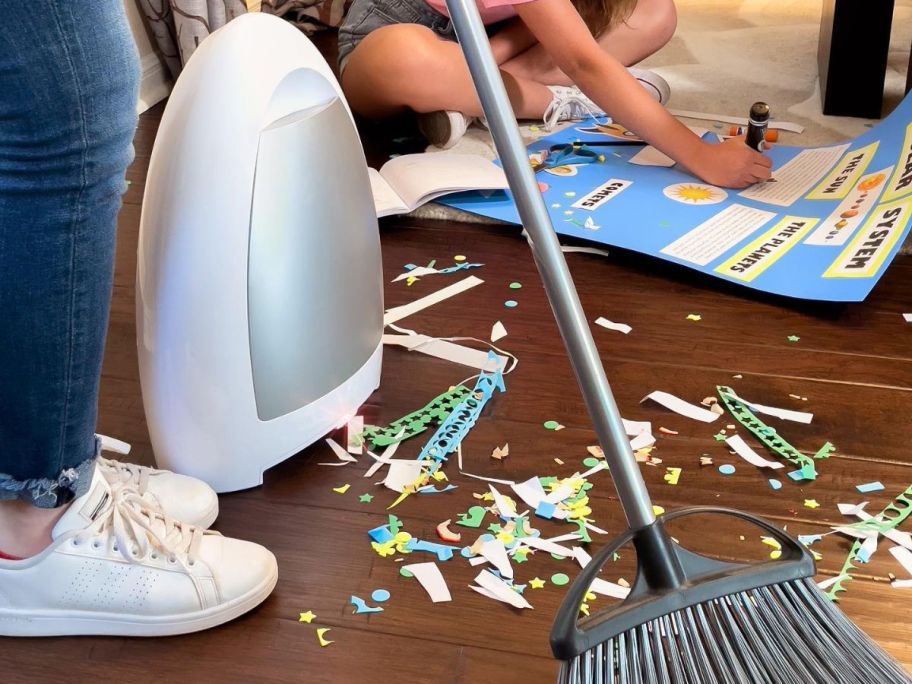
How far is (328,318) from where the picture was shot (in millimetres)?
821

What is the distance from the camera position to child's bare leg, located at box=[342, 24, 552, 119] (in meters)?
1.45

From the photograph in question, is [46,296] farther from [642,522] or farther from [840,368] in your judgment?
[840,368]

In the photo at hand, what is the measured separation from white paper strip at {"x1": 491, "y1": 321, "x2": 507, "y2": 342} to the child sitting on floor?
40 cm

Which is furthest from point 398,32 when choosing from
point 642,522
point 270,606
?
point 642,522

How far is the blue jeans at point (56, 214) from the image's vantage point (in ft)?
1.70

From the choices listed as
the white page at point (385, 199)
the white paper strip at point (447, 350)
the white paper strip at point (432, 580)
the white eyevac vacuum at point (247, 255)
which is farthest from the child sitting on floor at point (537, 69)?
the white paper strip at point (432, 580)

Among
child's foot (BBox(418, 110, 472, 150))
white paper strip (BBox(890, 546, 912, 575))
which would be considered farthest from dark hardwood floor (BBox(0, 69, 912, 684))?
child's foot (BBox(418, 110, 472, 150))

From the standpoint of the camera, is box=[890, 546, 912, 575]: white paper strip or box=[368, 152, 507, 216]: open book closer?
box=[890, 546, 912, 575]: white paper strip

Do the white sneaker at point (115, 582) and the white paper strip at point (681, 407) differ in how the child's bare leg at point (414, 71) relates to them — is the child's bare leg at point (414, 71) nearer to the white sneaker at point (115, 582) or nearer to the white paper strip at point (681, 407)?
the white paper strip at point (681, 407)

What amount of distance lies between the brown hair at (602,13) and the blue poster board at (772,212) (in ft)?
1.03

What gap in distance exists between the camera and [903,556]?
0.74 m

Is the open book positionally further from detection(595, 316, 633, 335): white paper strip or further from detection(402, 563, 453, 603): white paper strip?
detection(402, 563, 453, 603): white paper strip

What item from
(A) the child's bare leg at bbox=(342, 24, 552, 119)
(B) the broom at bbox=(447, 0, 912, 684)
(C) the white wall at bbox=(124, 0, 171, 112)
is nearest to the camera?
(B) the broom at bbox=(447, 0, 912, 684)

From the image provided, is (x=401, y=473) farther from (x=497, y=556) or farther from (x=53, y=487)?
(x=53, y=487)
